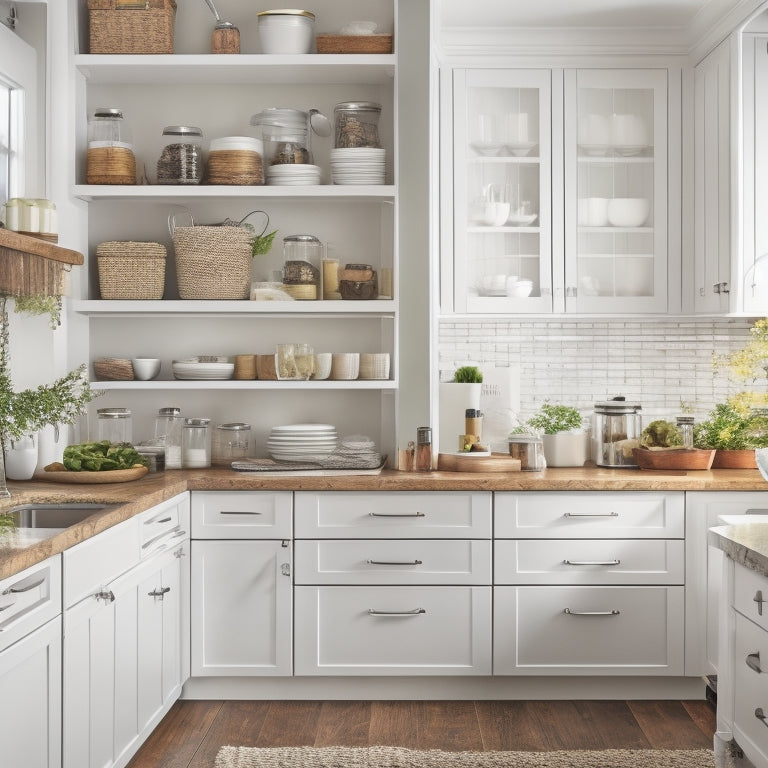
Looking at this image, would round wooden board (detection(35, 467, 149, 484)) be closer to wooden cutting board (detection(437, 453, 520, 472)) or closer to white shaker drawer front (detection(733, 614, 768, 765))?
wooden cutting board (detection(437, 453, 520, 472))

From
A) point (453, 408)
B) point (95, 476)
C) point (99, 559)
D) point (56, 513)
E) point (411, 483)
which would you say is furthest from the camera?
point (453, 408)

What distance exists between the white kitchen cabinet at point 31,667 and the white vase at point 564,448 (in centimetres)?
222

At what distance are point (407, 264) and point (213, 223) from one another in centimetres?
89

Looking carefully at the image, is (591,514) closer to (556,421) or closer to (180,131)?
(556,421)

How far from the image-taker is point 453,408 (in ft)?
13.5

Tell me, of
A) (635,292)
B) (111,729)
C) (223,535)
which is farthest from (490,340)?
(111,729)

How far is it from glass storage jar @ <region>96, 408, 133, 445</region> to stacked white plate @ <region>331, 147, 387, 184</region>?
129cm

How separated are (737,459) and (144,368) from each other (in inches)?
98.3

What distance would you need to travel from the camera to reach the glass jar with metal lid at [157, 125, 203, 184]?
3752mm

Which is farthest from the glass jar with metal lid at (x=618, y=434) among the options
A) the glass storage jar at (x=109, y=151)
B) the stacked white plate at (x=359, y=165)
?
the glass storage jar at (x=109, y=151)

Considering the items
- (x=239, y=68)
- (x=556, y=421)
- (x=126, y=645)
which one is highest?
(x=239, y=68)

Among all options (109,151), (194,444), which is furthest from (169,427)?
(109,151)

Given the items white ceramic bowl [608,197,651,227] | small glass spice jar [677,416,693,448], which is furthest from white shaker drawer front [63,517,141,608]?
white ceramic bowl [608,197,651,227]

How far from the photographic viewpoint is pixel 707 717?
11.0ft
